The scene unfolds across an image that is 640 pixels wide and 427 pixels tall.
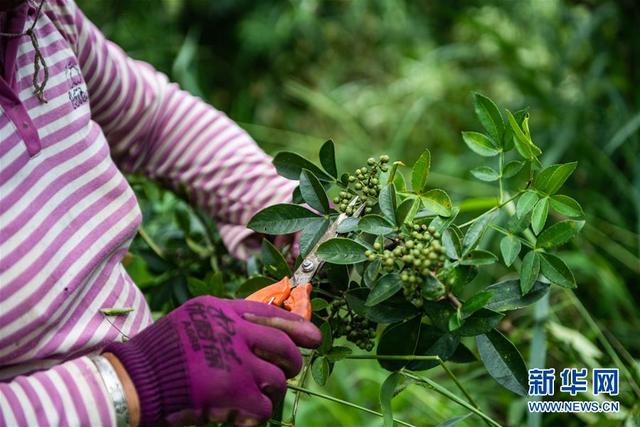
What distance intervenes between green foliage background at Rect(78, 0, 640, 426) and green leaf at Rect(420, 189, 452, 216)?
420 millimetres

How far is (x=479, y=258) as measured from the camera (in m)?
0.76

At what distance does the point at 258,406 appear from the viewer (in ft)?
2.36

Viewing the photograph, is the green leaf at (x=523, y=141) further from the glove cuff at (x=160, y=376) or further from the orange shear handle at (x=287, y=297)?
the glove cuff at (x=160, y=376)

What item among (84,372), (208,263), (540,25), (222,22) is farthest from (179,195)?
(222,22)

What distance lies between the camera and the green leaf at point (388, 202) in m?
0.77

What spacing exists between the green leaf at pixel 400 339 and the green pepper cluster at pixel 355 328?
2 cm

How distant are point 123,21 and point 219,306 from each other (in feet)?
6.93

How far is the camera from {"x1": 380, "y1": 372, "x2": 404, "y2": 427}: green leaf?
802mm

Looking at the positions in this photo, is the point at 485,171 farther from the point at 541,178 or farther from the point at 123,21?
the point at 123,21

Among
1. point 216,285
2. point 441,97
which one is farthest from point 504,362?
point 441,97

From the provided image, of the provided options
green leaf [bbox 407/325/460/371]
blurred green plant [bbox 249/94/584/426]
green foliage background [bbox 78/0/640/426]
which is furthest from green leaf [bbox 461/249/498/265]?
green foliage background [bbox 78/0/640/426]

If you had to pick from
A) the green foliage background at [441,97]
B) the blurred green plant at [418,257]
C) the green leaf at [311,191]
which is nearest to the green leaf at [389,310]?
the blurred green plant at [418,257]

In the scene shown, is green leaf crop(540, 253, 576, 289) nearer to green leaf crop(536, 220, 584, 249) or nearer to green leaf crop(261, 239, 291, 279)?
green leaf crop(536, 220, 584, 249)

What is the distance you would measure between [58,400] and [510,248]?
46 centimetres
